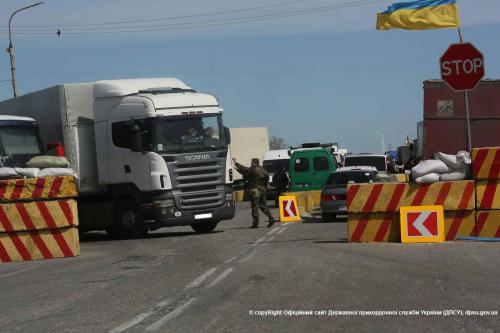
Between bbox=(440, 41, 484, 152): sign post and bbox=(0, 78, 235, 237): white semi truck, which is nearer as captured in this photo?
bbox=(440, 41, 484, 152): sign post

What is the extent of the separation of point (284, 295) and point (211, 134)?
11009 millimetres

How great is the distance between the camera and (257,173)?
23.1 m

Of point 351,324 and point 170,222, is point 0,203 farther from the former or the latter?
point 351,324

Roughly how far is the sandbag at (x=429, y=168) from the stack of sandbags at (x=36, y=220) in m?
7.05

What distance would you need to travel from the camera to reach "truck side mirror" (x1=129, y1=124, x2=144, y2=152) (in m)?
20.0

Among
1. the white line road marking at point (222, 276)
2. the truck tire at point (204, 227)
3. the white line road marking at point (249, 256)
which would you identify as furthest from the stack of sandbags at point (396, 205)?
the truck tire at point (204, 227)

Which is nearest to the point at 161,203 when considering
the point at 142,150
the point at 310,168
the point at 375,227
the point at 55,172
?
the point at 142,150

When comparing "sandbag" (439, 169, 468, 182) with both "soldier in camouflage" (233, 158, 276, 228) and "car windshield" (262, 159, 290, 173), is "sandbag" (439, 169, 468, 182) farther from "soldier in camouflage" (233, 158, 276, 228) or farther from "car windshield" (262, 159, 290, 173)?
"car windshield" (262, 159, 290, 173)

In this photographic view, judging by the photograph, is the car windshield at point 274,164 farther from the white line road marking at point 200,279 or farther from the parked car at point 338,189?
the white line road marking at point 200,279

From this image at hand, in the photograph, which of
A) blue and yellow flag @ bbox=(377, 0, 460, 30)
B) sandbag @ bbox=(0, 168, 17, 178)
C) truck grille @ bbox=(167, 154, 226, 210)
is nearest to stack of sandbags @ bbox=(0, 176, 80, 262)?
sandbag @ bbox=(0, 168, 17, 178)

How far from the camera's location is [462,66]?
16578 millimetres

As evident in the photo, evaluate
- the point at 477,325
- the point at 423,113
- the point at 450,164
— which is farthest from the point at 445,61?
the point at 477,325

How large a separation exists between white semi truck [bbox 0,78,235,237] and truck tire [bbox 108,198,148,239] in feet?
0.08

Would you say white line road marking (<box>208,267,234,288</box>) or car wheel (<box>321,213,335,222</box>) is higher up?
white line road marking (<box>208,267,234,288</box>)
